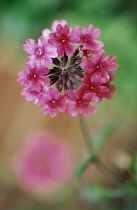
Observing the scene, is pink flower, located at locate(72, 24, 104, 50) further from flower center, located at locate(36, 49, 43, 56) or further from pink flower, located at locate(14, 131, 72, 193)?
pink flower, located at locate(14, 131, 72, 193)

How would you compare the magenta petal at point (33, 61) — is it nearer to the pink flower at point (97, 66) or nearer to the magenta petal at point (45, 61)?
the magenta petal at point (45, 61)

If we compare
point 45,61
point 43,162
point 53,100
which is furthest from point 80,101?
point 43,162

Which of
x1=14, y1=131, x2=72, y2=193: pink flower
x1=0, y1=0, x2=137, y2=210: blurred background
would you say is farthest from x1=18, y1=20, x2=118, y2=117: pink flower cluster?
x1=0, y1=0, x2=137, y2=210: blurred background

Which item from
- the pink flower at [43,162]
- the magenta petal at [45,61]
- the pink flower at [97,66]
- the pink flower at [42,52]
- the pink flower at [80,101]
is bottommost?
the pink flower at [43,162]

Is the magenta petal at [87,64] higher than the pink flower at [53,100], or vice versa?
the magenta petal at [87,64]

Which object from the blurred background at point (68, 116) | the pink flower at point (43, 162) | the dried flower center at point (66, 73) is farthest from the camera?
the blurred background at point (68, 116)

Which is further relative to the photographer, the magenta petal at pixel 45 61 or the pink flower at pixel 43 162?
the pink flower at pixel 43 162

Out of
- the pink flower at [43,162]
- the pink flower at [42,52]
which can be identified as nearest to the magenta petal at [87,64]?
the pink flower at [42,52]

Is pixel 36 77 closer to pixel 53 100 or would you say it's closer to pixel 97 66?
pixel 53 100
